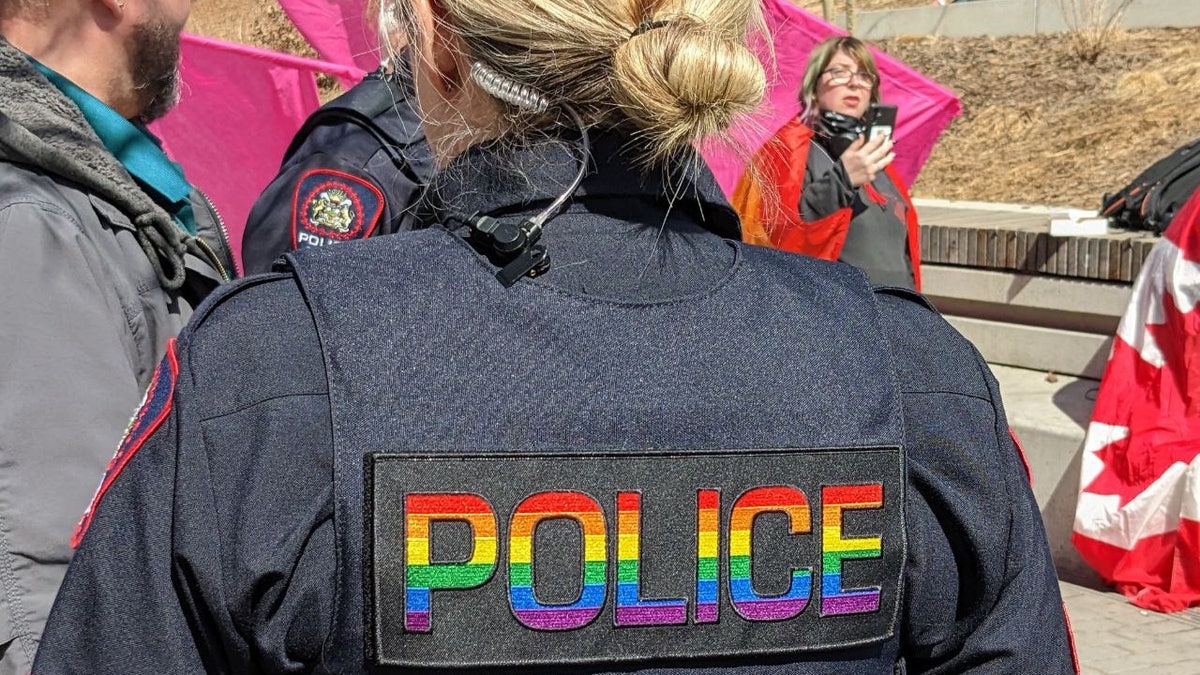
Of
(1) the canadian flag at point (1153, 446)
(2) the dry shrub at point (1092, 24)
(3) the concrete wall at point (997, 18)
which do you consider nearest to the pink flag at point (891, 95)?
(1) the canadian flag at point (1153, 446)

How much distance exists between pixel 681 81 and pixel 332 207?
2069 mm

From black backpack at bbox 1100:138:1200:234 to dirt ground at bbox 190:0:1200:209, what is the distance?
2595 millimetres

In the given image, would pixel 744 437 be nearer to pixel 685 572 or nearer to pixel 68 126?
pixel 685 572

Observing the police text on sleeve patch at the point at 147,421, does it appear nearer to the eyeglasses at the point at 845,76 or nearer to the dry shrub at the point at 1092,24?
the eyeglasses at the point at 845,76

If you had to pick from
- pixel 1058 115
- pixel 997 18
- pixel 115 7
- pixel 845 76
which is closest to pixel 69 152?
pixel 115 7

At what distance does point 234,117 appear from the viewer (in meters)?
4.64

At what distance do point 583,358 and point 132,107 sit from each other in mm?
1380

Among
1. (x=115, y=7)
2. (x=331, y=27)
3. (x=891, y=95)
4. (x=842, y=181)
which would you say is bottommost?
(x=842, y=181)

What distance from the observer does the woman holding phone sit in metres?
4.84

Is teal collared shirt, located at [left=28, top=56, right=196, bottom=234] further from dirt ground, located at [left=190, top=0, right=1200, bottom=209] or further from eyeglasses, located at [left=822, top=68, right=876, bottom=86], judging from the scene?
dirt ground, located at [left=190, top=0, right=1200, bottom=209]

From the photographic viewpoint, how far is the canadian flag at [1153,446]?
4.80m

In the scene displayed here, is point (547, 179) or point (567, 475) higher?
point (547, 179)

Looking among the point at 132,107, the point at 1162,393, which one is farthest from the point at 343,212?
the point at 1162,393

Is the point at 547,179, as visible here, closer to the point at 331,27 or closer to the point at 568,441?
the point at 568,441
